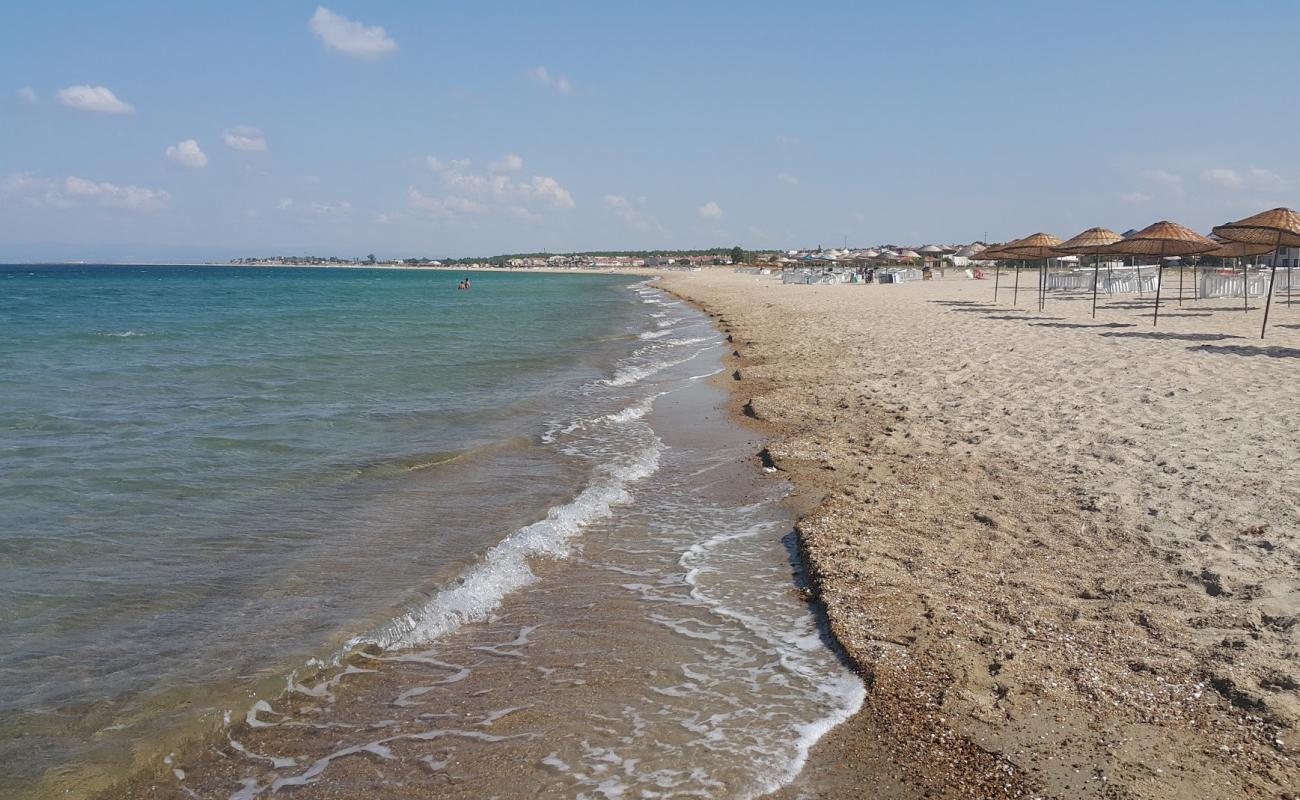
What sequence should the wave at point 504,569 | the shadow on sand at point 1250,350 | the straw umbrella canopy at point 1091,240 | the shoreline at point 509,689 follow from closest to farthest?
1. the shoreline at point 509,689
2. the wave at point 504,569
3. the shadow on sand at point 1250,350
4. the straw umbrella canopy at point 1091,240

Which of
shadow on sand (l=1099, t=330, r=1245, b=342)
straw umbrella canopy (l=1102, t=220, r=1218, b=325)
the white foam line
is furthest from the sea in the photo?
straw umbrella canopy (l=1102, t=220, r=1218, b=325)

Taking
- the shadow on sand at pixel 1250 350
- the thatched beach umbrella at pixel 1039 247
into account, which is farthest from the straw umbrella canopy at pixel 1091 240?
the shadow on sand at pixel 1250 350

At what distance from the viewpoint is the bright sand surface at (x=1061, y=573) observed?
3.40 meters

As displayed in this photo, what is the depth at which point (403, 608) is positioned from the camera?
536cm

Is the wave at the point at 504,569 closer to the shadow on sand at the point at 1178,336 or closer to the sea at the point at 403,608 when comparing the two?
the sea at the point at 403,608

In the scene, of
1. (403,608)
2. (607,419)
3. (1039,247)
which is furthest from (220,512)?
(1039,247)

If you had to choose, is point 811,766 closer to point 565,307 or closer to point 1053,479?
point 1053,479

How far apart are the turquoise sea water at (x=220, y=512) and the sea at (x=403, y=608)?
0.11 feet

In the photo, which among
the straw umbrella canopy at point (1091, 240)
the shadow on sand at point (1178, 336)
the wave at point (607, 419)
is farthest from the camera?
the straw umbrella canopy at point (1091, 240)

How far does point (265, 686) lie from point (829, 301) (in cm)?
3144

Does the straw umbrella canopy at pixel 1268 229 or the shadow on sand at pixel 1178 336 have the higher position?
the straw umbrella canopy at pixel 1268 229

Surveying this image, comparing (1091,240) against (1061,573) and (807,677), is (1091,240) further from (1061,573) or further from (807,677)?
(807,677)

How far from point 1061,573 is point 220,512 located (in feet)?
22.5

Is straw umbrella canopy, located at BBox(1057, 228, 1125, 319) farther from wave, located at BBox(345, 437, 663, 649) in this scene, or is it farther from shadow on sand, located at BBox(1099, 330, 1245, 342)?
wave, located at BBox(345, 437, 663, 649)
